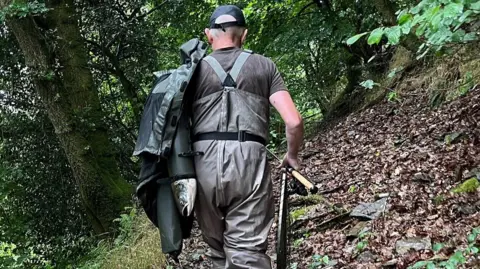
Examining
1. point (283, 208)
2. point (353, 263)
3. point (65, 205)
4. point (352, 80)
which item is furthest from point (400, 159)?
point (65, 205)

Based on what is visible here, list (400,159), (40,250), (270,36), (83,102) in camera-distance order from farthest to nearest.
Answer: (270,36) < (40,250) < (83,102) < (400,159)

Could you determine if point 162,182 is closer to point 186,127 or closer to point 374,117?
point 186,127

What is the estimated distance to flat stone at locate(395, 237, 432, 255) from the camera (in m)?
4.12

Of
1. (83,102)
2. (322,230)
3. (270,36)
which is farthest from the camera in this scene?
(270,36)

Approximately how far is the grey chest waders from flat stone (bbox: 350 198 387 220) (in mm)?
2171

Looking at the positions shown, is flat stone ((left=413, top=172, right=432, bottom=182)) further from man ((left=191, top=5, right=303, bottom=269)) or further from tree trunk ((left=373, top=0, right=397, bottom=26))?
tree trunk ((left=373, top=0, right=397, bottom=26))

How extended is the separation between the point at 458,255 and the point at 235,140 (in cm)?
147

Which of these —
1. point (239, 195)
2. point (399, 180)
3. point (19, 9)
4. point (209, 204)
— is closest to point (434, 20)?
point (239, 195)

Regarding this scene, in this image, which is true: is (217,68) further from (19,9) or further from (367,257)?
(19,9)

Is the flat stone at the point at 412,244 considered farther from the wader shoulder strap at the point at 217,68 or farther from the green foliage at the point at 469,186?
the wader shoulder strap at the point at 217,68

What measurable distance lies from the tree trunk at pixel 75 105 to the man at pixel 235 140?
17.4 ft

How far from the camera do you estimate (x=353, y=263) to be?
439 cm

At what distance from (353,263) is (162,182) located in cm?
180

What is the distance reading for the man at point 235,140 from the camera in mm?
3371
